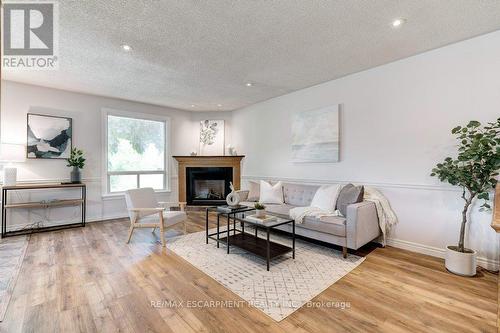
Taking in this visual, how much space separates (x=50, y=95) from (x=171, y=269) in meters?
4.08

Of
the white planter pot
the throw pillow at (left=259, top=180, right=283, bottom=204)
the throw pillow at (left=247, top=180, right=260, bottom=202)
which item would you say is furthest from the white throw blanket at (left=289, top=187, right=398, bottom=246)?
the throw pillow at (left=247, top=180, right=260, bottom=202)

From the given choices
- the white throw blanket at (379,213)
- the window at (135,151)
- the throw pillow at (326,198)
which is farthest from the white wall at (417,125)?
the window at (135,151)

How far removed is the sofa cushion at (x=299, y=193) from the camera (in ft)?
13.5

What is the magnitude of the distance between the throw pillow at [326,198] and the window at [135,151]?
3869mm

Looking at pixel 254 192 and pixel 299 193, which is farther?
pixel 254 192

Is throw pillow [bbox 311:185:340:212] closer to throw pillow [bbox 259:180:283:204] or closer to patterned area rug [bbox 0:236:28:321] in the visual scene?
throw pillow [bbox 259:180:283:204]

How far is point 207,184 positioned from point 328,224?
3734mm

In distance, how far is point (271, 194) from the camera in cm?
441

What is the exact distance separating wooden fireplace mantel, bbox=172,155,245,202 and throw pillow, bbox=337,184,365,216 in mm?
3078

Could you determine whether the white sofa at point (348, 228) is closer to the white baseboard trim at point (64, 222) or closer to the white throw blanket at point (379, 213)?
the white throw blanket at point (379, 213)

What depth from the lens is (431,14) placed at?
7.84 feet

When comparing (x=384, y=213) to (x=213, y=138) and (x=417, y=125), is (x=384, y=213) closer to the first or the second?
(x=417, y=125)

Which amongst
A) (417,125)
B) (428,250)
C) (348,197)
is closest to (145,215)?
(348,197)

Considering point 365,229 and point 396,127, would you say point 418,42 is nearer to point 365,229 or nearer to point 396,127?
point 396,127
